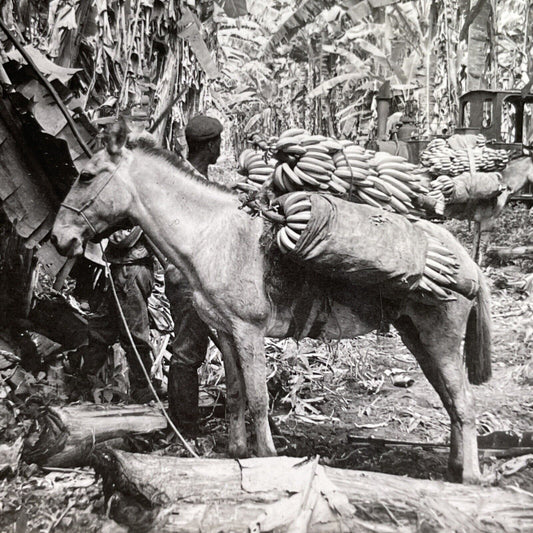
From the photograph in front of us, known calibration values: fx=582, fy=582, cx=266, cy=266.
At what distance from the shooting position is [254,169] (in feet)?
8.71

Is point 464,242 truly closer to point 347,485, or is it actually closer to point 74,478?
point 347,485

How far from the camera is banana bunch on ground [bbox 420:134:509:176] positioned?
3.54 metres

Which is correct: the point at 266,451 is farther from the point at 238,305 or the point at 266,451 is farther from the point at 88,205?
the point at 88,205

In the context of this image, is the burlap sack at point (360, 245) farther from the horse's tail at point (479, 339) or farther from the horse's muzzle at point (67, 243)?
the horse's muzzle at point (67, 243)

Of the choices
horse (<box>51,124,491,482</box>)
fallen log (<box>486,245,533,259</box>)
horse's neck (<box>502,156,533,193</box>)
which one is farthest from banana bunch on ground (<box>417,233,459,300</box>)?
horse's neck (<box>502,156,533,193</box>)

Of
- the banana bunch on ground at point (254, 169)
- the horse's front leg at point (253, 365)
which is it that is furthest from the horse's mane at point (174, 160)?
the horse's front leg at point (253, 365)

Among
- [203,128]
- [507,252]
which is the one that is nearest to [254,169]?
[203,128]

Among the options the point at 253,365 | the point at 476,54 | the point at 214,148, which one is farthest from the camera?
the point at 476,54

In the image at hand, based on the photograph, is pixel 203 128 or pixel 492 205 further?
pixel 492 205

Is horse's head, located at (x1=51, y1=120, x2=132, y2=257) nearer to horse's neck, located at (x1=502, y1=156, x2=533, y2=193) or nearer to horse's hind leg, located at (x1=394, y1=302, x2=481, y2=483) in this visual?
horse's hind leg, located at (x1=394, y1=302, x2=481, y2=483)

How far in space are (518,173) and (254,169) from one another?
2.73 meters

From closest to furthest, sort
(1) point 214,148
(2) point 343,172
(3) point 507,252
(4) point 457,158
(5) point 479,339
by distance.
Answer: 1. (2) point 343,172
2. (5) point 479,339
3. (1) point 214,148
4. (4) point 457,158
5. (3) point 507,252

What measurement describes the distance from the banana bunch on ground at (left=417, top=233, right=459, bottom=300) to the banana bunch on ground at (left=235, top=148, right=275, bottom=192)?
30.5 inches

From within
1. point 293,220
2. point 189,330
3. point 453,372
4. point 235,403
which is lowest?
point 235,403
